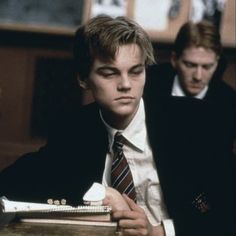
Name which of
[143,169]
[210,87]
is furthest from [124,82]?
[210,87]

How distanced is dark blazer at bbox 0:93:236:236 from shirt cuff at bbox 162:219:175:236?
2 cm

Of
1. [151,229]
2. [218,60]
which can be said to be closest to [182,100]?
[151,229]

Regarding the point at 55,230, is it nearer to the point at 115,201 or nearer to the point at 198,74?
the point at 115,201

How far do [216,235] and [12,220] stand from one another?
2.27ft

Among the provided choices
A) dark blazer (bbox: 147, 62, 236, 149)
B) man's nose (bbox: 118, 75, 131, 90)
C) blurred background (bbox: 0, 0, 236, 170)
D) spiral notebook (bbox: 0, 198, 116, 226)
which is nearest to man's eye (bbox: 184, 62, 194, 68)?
dark blazer (bbox: 147, 62, 236, 149)

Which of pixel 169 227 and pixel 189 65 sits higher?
pixel 189 65

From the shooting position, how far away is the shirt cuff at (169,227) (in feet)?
6.57

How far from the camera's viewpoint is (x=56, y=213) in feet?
5.37

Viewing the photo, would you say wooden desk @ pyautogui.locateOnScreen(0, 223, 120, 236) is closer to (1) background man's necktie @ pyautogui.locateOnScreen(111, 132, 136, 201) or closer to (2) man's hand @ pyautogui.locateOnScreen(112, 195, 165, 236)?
(2) man's hand @ pyautogui.locateOnScreen(112, 195, 165, 236)

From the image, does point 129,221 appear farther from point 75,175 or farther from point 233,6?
point 233,6

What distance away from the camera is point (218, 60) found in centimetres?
398

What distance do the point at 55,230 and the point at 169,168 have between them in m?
0.63

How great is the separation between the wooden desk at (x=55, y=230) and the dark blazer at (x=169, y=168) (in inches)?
13.0

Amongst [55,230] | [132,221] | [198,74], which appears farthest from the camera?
[198,74]
